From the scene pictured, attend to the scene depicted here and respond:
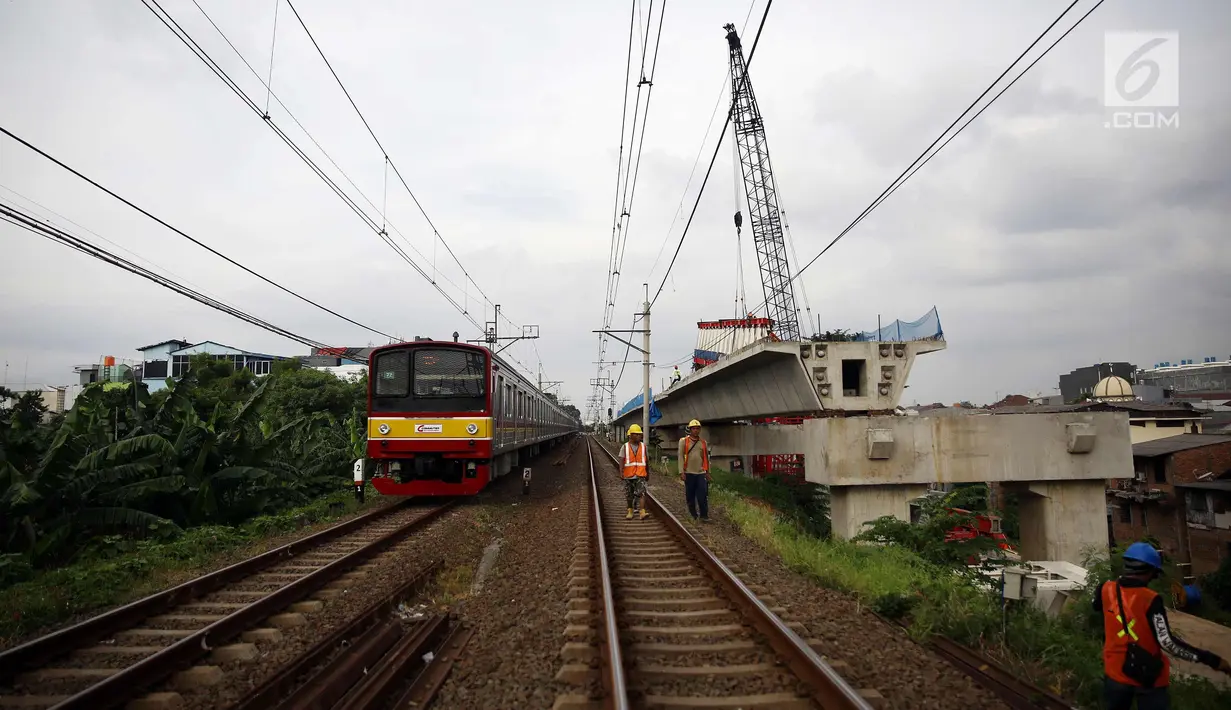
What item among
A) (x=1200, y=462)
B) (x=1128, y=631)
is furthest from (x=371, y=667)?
(x=1200, y=462)

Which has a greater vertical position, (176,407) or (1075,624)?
(176,407)

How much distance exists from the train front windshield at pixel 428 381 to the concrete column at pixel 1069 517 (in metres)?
11.4

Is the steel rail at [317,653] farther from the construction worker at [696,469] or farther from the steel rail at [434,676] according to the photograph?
the construction worker at [696,469]

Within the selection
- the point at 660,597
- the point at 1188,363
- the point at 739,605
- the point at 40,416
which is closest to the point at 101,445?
the point at 40,416

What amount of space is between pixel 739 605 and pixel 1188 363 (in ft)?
355

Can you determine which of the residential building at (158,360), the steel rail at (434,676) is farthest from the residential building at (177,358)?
the steel rail at (434,676)

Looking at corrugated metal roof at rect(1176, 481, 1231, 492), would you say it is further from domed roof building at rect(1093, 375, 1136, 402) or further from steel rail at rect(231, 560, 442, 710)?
steel rail at rect(231, 560, 442, 710)

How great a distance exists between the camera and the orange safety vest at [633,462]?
452 inches

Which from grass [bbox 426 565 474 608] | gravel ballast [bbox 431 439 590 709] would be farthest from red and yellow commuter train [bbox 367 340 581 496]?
grass [bbox 426 565 474 608]

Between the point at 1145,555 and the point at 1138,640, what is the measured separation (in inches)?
18.9

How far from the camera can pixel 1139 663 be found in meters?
4.00

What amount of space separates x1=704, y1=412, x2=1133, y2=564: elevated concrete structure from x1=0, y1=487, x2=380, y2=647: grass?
33.2 ft

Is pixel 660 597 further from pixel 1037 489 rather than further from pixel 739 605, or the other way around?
pixel 1037 489

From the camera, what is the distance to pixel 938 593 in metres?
6.68
